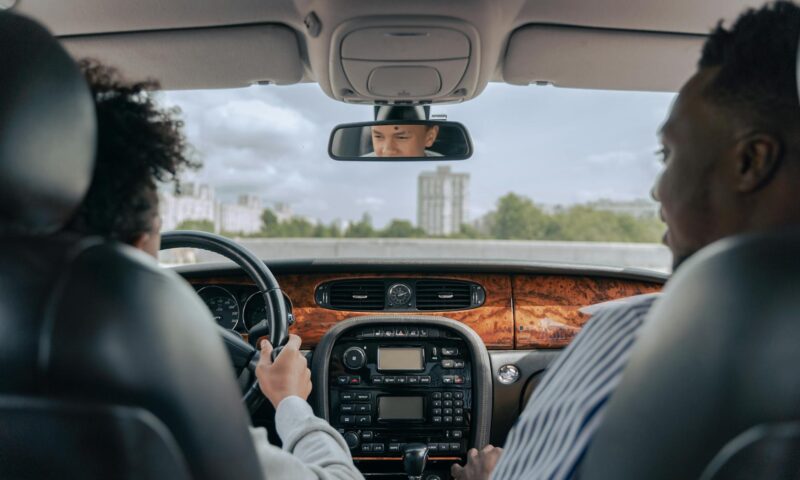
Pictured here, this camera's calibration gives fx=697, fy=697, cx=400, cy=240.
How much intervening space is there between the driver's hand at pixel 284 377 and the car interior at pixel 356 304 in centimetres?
29

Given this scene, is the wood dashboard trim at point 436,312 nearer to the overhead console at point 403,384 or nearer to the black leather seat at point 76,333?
the overhead console at point 403,384

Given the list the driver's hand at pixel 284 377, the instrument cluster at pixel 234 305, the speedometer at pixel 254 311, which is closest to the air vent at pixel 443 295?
the instrument cluster at pixel 234 305

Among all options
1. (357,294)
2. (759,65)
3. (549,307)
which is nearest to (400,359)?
(357,294)

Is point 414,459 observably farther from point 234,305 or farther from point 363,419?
point 234,305

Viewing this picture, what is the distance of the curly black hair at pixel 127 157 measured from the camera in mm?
1308

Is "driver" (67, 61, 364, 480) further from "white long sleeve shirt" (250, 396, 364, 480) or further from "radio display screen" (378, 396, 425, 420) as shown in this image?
"radio display screen" (378, 396, 425, 420)

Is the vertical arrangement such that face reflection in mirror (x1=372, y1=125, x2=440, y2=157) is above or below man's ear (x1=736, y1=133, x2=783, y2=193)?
above

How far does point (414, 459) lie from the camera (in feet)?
11.7

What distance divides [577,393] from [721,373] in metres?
0.38

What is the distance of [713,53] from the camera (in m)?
1.48

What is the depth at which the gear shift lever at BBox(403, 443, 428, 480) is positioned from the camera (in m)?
3.57

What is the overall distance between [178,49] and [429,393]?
230 centimetres

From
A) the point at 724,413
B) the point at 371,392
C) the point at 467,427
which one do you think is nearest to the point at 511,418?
the point at 467,427

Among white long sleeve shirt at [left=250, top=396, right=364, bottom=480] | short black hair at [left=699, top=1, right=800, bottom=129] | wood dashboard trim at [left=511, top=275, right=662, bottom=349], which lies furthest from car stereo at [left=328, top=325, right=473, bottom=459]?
short black hair at [left=699, top=1, right=800, bottom=129]
